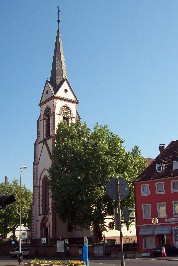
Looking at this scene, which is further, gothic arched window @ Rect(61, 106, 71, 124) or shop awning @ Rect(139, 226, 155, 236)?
gothic arched window @ Rect(61, 106, 71, 124)

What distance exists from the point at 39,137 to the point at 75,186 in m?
19.6

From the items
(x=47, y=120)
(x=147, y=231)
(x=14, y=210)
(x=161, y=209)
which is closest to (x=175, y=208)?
(x=161, y=209)

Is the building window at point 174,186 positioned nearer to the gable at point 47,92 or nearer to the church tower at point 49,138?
the church tower at point 49,138

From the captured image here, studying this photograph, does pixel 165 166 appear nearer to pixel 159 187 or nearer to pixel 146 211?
pixel 159 187

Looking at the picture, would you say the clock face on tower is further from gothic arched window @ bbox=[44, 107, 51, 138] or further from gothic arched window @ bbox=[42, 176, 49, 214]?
gothic arched window @ bbox=[42, 176, 49, 214]

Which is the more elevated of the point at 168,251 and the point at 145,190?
the point at 145,190

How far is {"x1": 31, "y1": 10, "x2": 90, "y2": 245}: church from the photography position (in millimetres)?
58812

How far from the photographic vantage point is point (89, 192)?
48.5m

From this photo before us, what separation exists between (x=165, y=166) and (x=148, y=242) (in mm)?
10029

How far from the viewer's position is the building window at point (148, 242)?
4650 cm

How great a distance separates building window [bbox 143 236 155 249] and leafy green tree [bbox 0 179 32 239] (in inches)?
1307

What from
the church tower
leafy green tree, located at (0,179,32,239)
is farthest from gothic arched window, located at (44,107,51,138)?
leafy green tree, located at (0,179,32,239)

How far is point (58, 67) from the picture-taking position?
69000 millimetres

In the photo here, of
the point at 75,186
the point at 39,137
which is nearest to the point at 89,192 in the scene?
the point at 75,186
